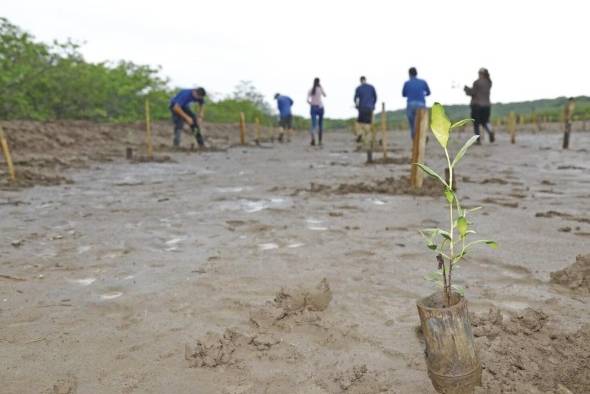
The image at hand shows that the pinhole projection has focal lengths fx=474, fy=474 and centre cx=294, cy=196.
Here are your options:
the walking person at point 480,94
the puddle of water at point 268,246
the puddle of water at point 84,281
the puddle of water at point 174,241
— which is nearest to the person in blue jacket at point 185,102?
the walking person at point 480,94

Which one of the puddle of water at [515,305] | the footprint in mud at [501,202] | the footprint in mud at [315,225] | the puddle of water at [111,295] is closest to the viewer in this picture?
the puddle of water at [515,305]

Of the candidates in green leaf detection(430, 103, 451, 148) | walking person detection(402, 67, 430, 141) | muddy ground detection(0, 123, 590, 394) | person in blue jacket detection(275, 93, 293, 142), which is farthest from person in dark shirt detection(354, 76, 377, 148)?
green leaf detection(430, 103, 451, 148)

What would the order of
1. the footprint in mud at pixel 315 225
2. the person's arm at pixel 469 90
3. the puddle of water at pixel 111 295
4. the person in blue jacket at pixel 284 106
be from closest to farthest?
the puddle of water at pixel 111 295
the footprint in mud at pixel 315 225
the person's arm at pixel 469 90
the person in blue jacket at pixel 284 106

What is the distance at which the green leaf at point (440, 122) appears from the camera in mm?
1322

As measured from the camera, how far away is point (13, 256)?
10.2ft

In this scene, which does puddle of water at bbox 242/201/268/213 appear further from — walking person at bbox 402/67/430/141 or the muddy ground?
walking person at bbox 402/67/430/141

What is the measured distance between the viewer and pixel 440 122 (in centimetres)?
136

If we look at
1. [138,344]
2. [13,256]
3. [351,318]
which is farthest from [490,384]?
[13,256]

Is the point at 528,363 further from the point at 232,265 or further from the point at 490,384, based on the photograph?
the point at 232,265

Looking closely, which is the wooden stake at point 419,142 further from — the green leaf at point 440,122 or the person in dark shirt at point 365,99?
the person in dark shirt at point 365,99

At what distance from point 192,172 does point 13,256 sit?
15.9 feet

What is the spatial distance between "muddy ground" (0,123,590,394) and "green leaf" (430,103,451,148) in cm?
85

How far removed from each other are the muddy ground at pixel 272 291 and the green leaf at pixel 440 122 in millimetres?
855

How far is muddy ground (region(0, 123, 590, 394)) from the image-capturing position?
172cm
